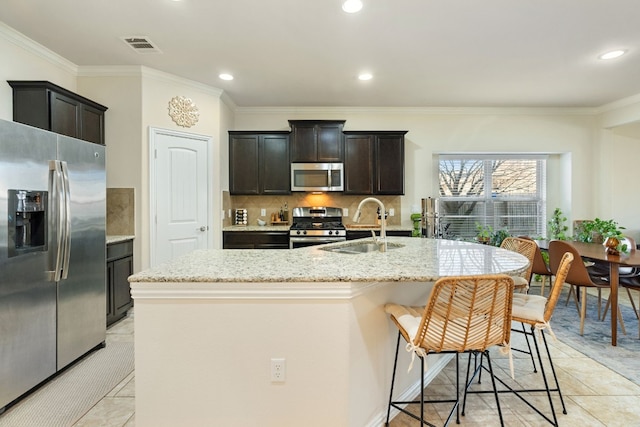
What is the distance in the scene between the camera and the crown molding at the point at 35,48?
288 centimetres

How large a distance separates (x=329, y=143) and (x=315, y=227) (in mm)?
1234

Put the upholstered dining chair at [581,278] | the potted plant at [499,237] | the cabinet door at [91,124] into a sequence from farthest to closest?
1. the potted plant at [499,237]
2. the cabinet door at [91,124]
3. the upholstered dining chair at [581,278]

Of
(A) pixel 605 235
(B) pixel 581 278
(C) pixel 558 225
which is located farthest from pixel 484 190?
(B) pixel 581 278

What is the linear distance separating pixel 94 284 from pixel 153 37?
7.25ft

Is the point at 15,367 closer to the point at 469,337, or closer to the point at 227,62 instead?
the point at 469,337

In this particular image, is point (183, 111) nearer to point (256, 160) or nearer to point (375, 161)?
point (256, 160)

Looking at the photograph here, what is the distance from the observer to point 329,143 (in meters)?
4.91

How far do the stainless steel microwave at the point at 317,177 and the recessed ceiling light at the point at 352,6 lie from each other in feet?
8.09

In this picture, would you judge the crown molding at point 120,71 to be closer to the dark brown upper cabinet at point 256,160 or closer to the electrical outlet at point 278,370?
the dark brown upper cabinet at point 256,160

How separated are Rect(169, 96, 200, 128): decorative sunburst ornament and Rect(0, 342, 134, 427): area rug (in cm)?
255

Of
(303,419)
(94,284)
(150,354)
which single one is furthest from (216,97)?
(303,419)

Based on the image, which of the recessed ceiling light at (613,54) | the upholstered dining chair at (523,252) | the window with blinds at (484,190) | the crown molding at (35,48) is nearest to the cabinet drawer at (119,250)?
the crown molding at (35,48)

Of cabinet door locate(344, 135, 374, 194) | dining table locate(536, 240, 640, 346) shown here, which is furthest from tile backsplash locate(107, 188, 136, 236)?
dining table locate(536, 240, 640, 346)

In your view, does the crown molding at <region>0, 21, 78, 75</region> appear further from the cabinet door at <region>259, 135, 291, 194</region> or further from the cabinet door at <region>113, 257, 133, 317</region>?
the cabinet door at <region>259, 135, 291, 194</region>
